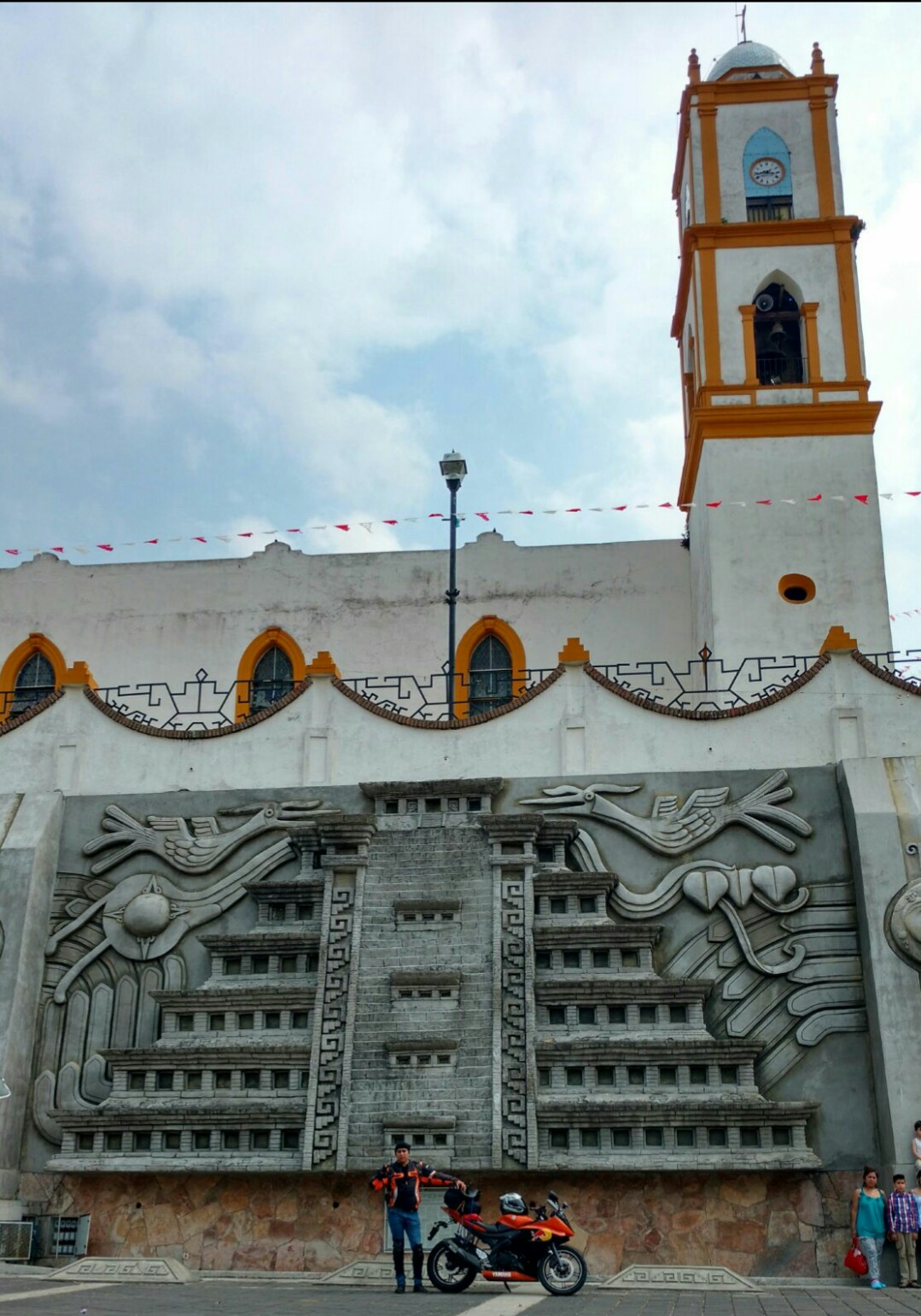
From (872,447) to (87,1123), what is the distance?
560 inches

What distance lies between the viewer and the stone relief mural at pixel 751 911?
1417 cm

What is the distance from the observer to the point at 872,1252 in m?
12.5

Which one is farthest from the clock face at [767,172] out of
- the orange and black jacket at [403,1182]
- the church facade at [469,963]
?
the orange and black jacket at [403,1182]

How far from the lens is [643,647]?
22234 millimetres

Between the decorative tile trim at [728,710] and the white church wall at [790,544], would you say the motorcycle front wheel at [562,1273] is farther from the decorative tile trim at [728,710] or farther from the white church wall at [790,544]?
the white church wall at [790,544]

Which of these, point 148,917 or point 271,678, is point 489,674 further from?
point 148,917

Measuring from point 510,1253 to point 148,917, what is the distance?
606 cm

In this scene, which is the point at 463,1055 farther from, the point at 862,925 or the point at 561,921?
the point at 862,925

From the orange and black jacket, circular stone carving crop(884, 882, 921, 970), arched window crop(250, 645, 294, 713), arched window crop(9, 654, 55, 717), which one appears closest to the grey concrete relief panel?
circular stone carving crop(884, 882, 921, 970)

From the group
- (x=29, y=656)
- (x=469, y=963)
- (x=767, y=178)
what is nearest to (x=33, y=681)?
(x=29, y=656)

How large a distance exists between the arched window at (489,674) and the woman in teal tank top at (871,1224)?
10.5 meters

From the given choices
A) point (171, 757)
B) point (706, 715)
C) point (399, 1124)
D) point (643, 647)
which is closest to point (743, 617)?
point (643, 647)

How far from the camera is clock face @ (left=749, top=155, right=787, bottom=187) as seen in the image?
23516 millimetres

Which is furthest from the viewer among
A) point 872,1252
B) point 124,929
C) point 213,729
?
point 213,729
